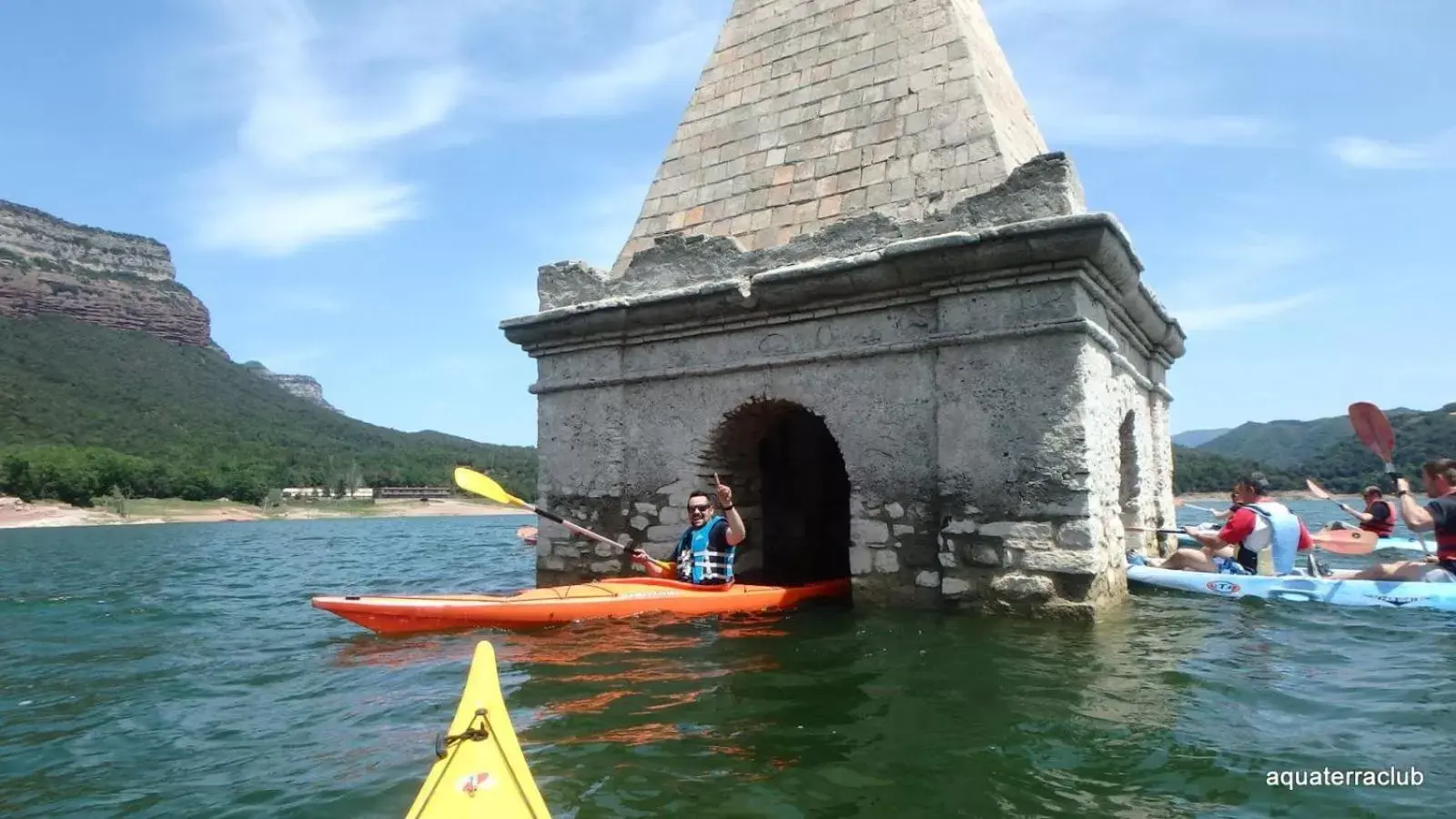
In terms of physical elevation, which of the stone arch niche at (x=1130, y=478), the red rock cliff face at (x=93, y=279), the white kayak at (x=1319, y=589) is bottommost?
the white kayak at (x=1319, y=589)

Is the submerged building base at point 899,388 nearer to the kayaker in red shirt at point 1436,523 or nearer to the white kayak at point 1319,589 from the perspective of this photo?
the white kayak at point 1319,589

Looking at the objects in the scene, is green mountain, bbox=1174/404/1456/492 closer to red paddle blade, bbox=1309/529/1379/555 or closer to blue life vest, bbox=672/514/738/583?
red paddle blade, bbox=1309/529/1379/555

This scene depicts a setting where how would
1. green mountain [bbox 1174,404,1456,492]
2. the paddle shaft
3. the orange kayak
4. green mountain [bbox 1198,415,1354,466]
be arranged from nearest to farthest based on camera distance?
the orange kayak → the paddle shaft → green mountain [bbox 1174,404,1456,492] → green mountain [bbox 1198,415,1354,466]

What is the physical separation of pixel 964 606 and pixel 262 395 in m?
93.0

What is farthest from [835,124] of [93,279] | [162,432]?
[93,279]

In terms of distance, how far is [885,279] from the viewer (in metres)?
6.43

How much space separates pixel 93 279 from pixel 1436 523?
382 ft

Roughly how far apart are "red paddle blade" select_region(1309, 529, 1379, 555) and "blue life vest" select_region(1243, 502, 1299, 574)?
8.49 ft

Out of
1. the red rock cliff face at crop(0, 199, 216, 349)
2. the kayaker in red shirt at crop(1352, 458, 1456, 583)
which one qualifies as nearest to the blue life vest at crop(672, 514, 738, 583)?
the kayaker in red shirt at crop(1352, 458, 1456, 583)

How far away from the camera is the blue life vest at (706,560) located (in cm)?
684

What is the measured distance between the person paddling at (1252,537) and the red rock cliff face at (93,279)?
94747mm

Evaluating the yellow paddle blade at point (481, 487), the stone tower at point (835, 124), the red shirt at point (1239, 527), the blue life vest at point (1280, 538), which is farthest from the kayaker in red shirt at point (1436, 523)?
the yellow paddle blade at point (481, 487)

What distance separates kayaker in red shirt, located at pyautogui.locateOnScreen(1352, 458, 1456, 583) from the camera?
6.86 meters

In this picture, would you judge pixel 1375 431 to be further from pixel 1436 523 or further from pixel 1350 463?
pixel 1350 463
